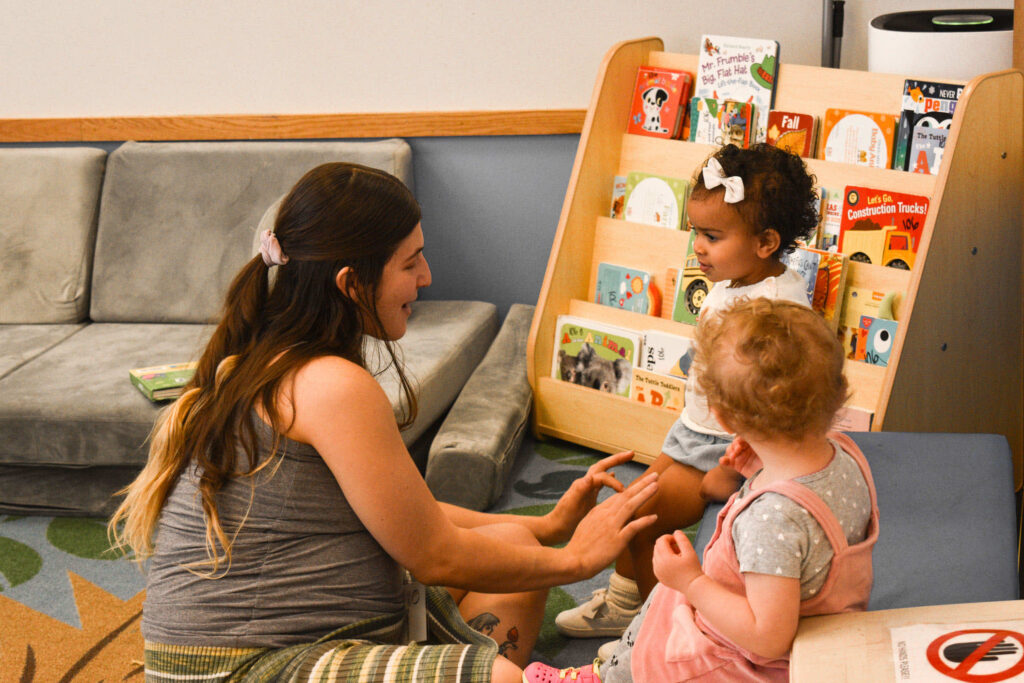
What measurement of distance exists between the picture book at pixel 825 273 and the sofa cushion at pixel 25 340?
213 centimetres

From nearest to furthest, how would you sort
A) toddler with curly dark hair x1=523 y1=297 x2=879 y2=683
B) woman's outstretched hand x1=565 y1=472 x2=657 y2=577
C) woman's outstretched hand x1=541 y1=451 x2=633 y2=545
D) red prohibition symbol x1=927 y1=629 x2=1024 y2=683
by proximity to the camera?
1. red prohibition symbol x1=927 y1=629 x2=1024 y2=683
2. toddler with curly dark hair x1=523 y1=297 x2=879 y2=683
3. woman's outstretched hand x1=565 y1=472 x2=657 y2=577
4. woman's outstretched hand x1=541 y1=451 x2=633 y2=545

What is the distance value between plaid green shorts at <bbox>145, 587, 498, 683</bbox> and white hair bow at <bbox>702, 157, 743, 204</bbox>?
36.3 inches

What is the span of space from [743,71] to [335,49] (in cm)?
136

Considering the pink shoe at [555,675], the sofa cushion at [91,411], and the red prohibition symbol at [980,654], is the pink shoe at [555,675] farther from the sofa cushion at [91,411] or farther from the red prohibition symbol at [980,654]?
the sofa cushion at [91,411]

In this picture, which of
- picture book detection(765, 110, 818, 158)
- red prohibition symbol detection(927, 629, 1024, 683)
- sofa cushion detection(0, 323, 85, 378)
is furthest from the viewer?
sofa cushion detection(0, 323, 85, 378)

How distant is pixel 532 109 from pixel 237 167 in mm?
956

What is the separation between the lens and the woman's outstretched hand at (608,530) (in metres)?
1.44

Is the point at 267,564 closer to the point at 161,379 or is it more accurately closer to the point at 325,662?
the point at 325,662

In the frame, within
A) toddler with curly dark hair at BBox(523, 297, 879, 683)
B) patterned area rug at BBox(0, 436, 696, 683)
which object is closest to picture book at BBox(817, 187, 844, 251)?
patterned area rug at BBox(0, 436, 696, 683)

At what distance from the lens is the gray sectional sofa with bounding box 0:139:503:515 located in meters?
2.77

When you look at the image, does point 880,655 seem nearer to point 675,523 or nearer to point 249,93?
point 675,523

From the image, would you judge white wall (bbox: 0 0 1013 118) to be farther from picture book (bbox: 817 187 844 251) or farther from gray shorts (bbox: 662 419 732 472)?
gray shorts (bbox: 662 419 732 472)

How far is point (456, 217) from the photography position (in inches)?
122

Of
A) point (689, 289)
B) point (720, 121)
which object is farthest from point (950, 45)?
point (689, 289)
